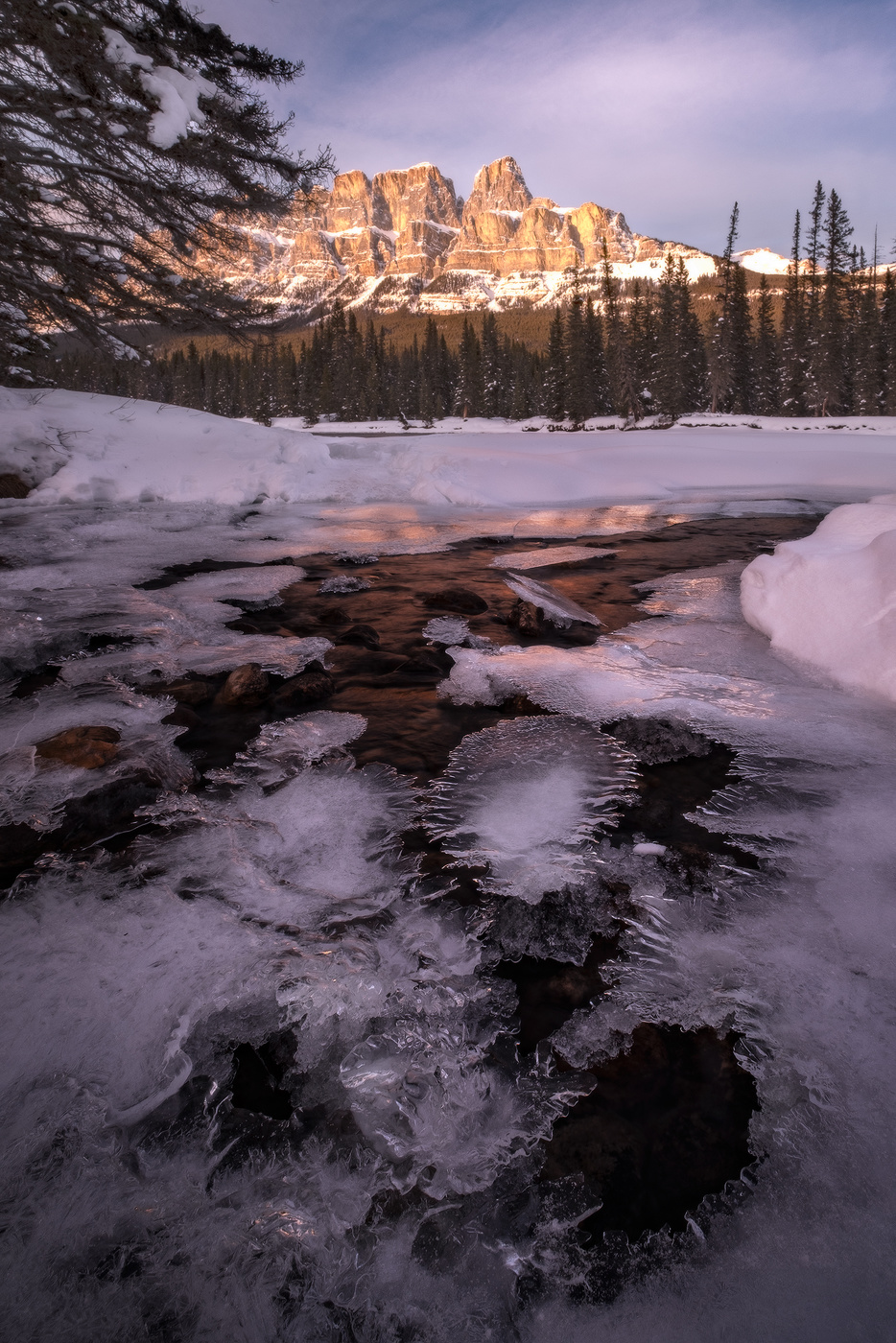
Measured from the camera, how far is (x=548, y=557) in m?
7.46

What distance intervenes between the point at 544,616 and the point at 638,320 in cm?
5125

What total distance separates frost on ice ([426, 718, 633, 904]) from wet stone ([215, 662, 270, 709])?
4.05 feet

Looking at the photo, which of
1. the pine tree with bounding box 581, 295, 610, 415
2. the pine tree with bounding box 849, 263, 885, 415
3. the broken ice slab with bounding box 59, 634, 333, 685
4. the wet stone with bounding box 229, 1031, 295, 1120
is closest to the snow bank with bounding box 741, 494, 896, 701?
the broken ice slab with bounding box 59, 634, 333, 685

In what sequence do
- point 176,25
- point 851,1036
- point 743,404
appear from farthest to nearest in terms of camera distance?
1. point 743,404
2. point 176,25
3. point 851,1036

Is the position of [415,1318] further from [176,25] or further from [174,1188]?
[176,25]

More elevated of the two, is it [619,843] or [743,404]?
[743,404]

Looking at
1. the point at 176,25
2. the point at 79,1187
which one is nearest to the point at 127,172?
the point at 176,25

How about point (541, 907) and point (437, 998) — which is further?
point (541, 907)

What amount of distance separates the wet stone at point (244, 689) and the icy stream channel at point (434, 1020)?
22 centimetres

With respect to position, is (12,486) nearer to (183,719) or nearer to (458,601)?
(458,601)

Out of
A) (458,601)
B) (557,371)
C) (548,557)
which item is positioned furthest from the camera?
(557,371)

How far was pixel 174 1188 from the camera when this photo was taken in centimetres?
118

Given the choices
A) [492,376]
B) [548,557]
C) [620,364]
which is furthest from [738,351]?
[548,557]

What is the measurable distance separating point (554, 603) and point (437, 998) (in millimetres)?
3742
